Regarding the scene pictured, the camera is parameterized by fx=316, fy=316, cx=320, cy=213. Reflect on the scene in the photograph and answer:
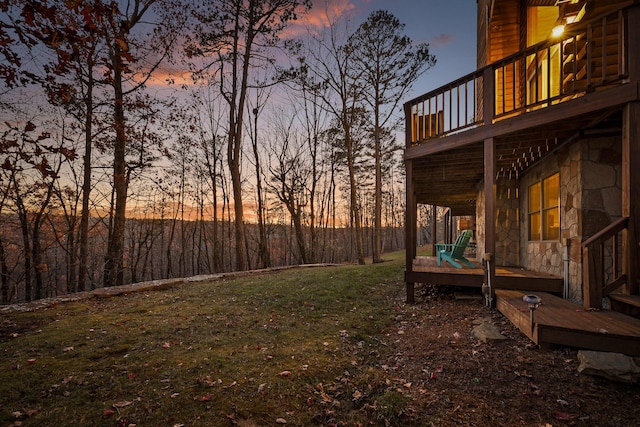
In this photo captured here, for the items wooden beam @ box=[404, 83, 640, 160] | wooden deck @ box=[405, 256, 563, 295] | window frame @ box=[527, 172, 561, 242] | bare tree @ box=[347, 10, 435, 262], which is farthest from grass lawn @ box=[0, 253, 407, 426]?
bare tree @ box=[347, 10, 435, 262]

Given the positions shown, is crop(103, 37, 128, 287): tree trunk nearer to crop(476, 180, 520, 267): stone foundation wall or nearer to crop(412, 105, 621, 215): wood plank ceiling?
crop(412, 105, 621, 215): wood plank ceiling

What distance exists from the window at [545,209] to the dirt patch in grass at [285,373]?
2341 millimetres

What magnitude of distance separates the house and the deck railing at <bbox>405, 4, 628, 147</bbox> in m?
0.02

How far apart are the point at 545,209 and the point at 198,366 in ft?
22.3

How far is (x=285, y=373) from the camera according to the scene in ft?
10.7

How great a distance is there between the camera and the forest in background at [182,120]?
32.3ft

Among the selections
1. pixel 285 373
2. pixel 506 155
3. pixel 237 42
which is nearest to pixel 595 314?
pixel 506 155

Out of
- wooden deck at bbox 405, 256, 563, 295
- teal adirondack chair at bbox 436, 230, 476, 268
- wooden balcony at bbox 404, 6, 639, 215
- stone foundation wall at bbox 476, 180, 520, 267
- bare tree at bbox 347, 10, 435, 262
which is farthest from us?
bare tree at bbox 347, 10, 435, 262

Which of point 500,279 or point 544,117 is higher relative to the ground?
point 544,117

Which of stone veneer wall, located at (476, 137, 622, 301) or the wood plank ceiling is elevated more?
the wood plank ceiling

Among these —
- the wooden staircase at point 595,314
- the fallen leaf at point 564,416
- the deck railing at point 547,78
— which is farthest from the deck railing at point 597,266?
the fallen leaf at point 564,416

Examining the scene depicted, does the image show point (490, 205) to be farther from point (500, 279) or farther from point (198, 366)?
point (198, 366)

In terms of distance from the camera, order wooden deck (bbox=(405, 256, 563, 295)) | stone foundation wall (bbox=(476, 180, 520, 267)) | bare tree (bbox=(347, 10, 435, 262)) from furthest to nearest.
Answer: bare tree (bbox=(347, 10, 435, 262)), stone foundation wall (bbox=(476, 180, 520, 267)), wooden deck (bbox=(405, 256, 563, 295))

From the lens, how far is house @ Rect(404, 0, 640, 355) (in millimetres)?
3756
